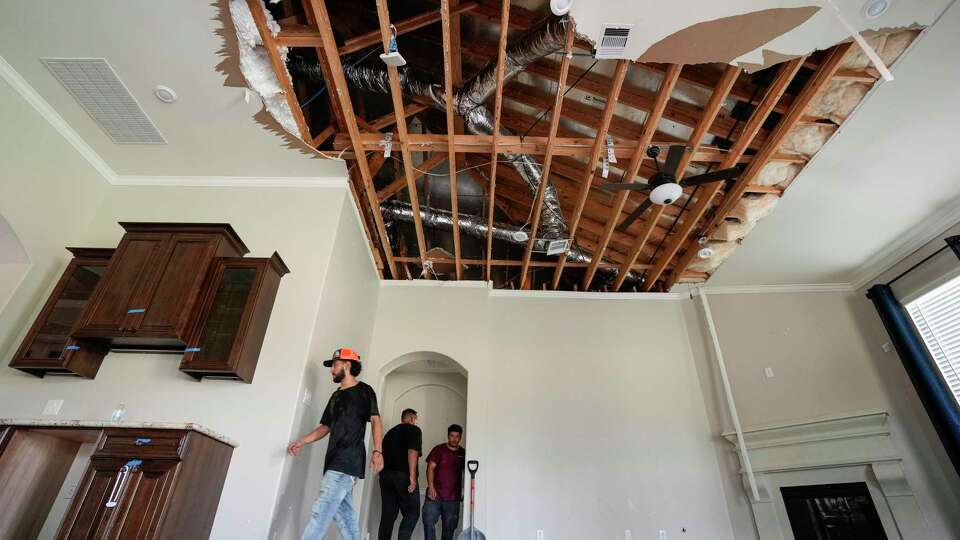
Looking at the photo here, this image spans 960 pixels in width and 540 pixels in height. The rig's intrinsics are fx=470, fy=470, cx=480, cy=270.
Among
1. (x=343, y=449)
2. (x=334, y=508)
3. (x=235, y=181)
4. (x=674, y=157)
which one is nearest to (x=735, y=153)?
(x=674, y=157)

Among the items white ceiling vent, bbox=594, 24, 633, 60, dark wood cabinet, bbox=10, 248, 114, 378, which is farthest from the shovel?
white ceiling vent, bbox=594, 24, 633, 60

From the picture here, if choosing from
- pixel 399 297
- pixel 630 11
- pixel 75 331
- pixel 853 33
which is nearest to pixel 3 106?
pixel 75 331

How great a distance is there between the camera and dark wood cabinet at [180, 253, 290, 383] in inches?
134

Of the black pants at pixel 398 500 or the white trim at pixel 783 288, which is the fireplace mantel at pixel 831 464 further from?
the black pants at pixel 398 500

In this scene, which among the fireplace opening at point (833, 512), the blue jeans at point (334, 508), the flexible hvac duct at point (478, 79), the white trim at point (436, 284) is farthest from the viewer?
the white trim at point (436, 284)

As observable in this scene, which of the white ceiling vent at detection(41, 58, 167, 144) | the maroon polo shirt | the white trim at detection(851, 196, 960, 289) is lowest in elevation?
the maroon polo shirt

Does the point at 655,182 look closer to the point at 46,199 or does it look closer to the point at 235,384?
the point at 235,384

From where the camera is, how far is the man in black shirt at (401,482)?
15.1 feet

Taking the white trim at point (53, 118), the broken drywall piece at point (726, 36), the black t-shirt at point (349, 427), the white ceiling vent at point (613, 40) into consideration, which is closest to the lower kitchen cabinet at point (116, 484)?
the black t-shirt at point (349, 427)

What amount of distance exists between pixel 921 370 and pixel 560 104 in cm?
386

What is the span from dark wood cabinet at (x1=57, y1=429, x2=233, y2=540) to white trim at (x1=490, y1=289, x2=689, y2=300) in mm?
4270

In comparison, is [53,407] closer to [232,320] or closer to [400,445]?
[232,320]

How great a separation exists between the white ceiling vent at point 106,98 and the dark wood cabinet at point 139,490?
2.73 meters

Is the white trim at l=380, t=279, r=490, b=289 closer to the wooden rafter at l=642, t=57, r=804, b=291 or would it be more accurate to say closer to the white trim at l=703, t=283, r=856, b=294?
the wooden rafter at l=642, t=57, r=804, b=291
